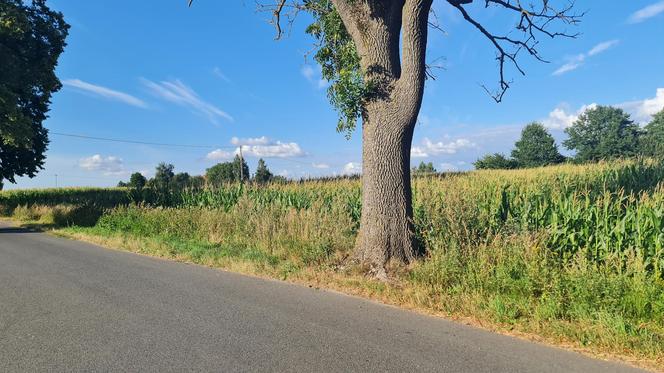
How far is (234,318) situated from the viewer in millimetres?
5625

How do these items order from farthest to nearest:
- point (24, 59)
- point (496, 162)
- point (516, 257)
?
point (496, 162)
point (24, 59)
point (516, 257)

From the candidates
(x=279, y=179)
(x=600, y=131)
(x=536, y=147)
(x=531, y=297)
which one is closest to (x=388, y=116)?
(x=531, y=297)

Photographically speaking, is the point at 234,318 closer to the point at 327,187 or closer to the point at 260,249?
the point at 260,249

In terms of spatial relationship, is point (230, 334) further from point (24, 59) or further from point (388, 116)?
point (24, 59)

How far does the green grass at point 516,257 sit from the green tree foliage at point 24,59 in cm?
1329

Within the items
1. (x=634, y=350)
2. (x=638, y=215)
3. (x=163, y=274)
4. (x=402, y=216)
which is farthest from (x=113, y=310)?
(x=638, y=215)

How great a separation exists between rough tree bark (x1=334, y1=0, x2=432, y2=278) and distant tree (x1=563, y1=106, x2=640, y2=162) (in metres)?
70.6

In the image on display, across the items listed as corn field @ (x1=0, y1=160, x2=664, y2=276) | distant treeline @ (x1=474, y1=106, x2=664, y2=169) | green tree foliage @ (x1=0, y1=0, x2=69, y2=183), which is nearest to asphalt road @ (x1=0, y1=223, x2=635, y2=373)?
corn field @ (x1=0, y1=160, x2=664, y2=276)

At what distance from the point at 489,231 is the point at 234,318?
422 centimetres

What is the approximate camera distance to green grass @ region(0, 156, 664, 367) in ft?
17.0

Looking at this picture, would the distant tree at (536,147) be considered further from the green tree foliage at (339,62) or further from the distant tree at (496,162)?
the green tree foliage at (339,62)

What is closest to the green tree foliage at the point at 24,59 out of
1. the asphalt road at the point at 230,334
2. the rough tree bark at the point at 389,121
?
the asphalt road at the point at 230,334

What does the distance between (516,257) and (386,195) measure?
2351mm

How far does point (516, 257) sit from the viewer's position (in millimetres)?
6484
